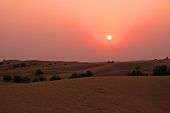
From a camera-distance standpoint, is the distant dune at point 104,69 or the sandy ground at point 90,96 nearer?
the sandy ground at point 90,96

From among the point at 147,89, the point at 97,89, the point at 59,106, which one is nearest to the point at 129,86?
the point at 147,89

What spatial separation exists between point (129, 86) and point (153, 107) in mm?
4707

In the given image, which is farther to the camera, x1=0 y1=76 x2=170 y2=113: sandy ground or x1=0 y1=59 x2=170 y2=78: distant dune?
x1=0 y1=59 x2=170 y2=78: distant dune

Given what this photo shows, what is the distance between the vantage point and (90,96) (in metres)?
25.1

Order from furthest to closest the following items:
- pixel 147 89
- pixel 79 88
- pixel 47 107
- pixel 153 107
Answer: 1. pixel 147 89
2. pixel 79 88
3. pixel 153 107
4. pixel 47 107

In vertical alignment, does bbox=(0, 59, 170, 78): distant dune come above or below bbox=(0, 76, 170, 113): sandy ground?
above

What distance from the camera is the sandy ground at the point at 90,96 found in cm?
2175

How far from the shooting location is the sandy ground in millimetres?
21750

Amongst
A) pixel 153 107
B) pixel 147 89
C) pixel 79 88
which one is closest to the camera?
pixel 153 107

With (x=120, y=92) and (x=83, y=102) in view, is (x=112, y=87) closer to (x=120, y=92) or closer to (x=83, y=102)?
(x=120, y=92)

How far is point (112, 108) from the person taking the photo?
23.0 meters

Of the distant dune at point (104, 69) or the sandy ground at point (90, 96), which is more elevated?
the distant dune at point (104, 69)

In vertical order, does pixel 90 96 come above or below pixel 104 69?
below

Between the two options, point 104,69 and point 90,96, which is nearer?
point 90,96
